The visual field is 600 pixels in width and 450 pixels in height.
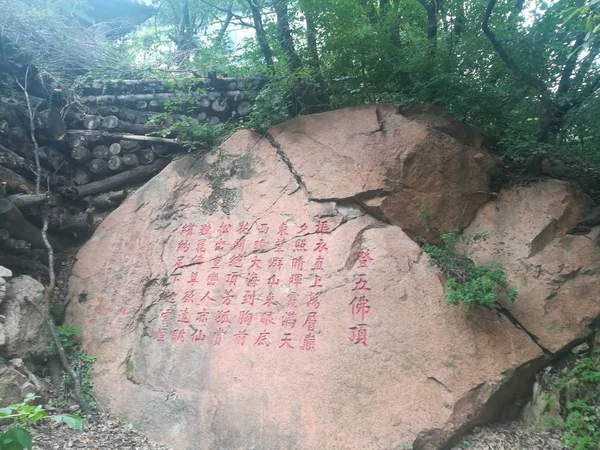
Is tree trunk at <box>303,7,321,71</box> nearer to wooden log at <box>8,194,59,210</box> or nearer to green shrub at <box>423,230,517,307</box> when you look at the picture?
green shrub at <box>423,230,517,307</box>

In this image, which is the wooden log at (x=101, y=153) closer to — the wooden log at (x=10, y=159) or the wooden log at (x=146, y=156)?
the wooden log at (x=146, y=156)

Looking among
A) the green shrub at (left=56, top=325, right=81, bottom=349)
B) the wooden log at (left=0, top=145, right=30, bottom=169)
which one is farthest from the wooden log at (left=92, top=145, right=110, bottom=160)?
the green shrub at (left=56, top=325, right=81, bottom=349)

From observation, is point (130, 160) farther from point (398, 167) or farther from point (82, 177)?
point (398, 167)

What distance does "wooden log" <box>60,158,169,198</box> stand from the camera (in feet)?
20.8

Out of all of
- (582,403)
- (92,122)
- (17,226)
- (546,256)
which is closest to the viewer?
(582,403)

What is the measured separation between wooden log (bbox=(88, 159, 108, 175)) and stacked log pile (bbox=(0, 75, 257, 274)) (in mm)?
13

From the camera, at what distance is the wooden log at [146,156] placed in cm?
638

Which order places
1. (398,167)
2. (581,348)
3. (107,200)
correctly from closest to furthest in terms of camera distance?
1. (581,348)
2. (398,167)
3. (107,200)

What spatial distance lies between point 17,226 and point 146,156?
1.81 metres

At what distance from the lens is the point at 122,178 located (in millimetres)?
6355

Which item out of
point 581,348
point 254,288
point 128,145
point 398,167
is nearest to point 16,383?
point 254,288

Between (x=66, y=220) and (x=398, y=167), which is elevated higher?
(x=66, y=220)

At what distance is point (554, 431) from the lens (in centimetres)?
356

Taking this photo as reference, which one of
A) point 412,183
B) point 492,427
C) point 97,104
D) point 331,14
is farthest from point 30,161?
point 492,427
